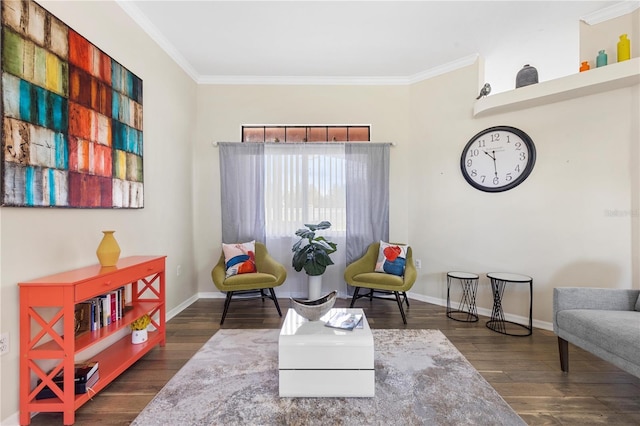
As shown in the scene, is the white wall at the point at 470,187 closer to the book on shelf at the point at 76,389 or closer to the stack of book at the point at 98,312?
the stack of book at the point at 98,312

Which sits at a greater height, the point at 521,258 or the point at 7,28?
the point at 7,28

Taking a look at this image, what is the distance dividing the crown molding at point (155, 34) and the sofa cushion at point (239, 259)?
215 centimetres

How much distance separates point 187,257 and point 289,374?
239cm

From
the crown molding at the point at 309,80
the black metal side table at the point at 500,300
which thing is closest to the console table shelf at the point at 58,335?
the crown molding at the point at 309,80

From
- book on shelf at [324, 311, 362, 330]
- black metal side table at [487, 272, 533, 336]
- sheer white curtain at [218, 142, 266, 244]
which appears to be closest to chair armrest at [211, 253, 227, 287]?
sheer white curtain at [218, 142, 266, 244]

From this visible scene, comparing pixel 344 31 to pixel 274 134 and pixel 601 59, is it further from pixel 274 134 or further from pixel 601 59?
pixel 601 59

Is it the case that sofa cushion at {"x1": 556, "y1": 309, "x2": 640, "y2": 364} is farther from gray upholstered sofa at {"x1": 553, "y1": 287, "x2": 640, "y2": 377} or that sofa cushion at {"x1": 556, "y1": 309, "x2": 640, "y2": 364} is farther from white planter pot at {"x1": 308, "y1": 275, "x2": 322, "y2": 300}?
white planter pot at {"x1": 308, "y1": 275, "x2": 322, "y2": 300}

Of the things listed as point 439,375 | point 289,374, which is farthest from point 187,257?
point 439,375

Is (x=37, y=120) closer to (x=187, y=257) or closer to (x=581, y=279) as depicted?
(x=187, y=257)

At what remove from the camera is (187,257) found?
11.9ft

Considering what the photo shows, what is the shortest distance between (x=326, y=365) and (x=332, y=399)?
0.69 feet

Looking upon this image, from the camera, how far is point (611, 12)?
2.63 m

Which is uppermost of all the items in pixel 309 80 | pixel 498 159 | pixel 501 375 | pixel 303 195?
pixel 309 80

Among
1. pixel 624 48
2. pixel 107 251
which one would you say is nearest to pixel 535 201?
pixel 624 48
